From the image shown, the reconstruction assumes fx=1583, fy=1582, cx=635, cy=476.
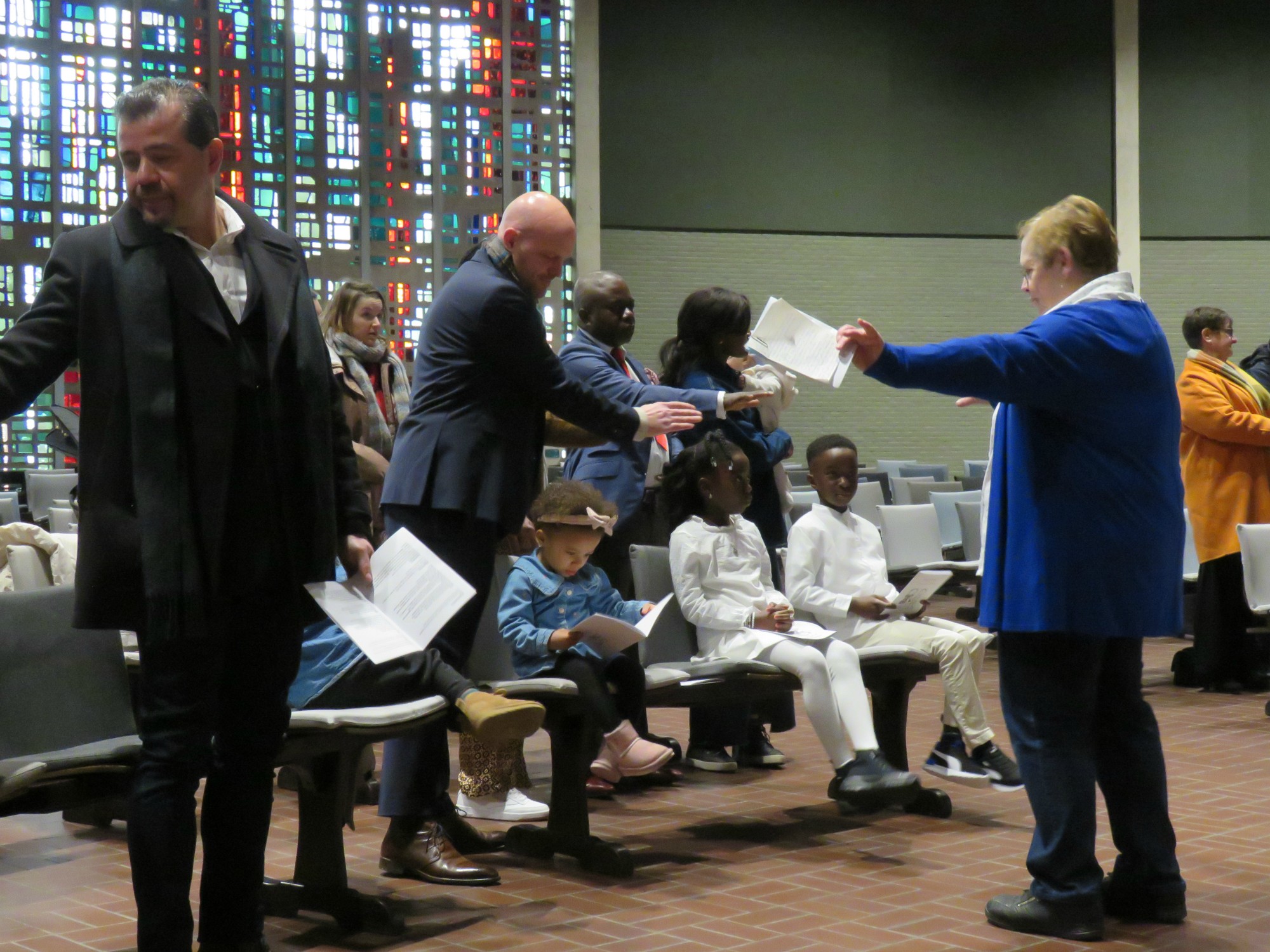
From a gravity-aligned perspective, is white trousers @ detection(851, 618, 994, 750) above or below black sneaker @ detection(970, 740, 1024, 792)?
above

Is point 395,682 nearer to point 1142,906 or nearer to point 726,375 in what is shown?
point 1142,906

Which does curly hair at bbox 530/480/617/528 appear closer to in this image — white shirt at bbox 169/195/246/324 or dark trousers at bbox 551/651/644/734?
dark trousers at bbox 551/651/644/734

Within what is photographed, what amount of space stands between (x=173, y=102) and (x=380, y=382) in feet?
10.2

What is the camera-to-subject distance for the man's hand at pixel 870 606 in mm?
5241

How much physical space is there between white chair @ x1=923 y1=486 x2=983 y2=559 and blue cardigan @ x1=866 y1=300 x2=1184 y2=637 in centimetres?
616

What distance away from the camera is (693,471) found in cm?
532

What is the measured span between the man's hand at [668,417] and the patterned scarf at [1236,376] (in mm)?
4242

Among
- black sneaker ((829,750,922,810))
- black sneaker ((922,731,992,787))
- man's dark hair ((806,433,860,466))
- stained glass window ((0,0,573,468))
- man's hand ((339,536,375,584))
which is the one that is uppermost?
stained glass window ((0,0,573,468))

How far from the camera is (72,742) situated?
11.8 ft

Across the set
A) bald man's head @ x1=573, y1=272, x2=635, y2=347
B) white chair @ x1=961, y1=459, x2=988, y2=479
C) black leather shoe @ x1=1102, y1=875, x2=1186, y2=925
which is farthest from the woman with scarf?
white chair @ x1=961, y1=459, x2=988, y2=479

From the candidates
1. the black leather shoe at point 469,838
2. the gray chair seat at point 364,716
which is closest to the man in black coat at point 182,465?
the gray chair seat at point 364,716

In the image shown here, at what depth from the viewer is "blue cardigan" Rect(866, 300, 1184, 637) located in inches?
136

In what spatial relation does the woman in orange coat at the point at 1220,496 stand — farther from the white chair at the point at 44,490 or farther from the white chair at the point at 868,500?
the white chair at the point at 44,490

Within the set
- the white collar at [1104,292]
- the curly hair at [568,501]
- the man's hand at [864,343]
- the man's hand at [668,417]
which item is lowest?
the curly hair at [568,501]
